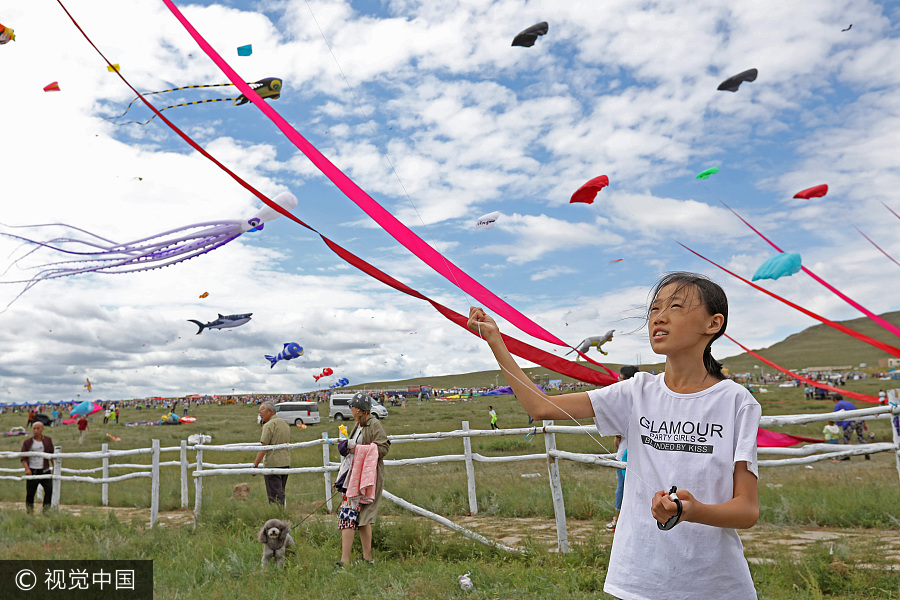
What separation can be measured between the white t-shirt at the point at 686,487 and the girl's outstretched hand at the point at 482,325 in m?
0.57

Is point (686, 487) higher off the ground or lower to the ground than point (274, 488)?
higher

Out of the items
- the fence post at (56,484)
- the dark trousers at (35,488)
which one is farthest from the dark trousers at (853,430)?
the dark trousers at (35,488)

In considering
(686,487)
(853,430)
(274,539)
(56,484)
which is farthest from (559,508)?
(853,430)

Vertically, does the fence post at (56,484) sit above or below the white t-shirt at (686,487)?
below

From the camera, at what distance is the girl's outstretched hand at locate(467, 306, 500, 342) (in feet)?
6.88

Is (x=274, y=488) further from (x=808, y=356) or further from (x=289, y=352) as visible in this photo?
(x=808, y=356)

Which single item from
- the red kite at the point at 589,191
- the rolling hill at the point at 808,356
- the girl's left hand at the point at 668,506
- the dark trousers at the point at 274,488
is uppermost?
the rolling hill at the point at 808,356

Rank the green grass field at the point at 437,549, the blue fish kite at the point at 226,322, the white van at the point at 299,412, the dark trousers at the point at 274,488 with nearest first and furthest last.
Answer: the green grass field at the point at 437,549
the dark trousers at the point at 274,488
the blue fish kite at the point at 226,322
the white van at the point at 299,412

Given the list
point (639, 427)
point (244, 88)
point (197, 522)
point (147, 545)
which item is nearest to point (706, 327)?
point (639, 427)

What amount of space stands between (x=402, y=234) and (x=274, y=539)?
14.5ft

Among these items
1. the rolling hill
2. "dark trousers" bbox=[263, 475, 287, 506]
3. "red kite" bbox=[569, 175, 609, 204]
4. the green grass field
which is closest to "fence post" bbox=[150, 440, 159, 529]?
the green grass field

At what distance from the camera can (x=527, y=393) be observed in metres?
2.12

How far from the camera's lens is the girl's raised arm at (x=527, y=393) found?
2045 millimetres

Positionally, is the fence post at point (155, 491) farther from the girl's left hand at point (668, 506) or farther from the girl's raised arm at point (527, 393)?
the girl's left hand at point (668, 506)
